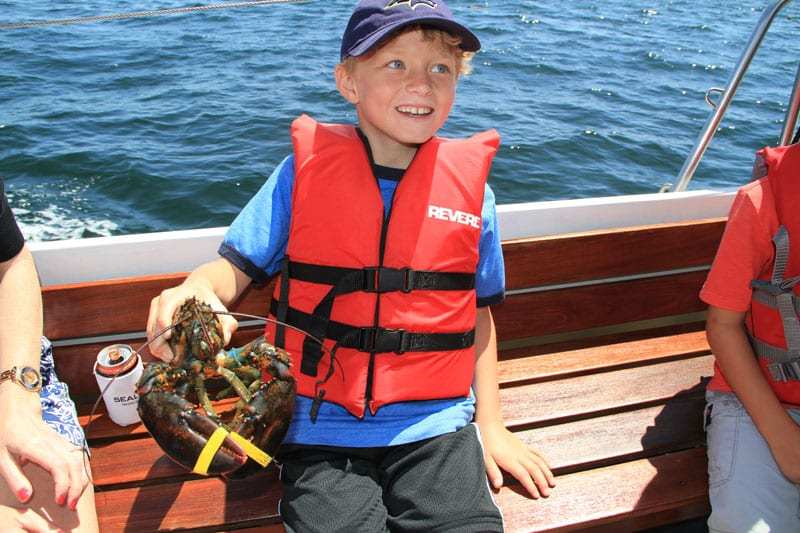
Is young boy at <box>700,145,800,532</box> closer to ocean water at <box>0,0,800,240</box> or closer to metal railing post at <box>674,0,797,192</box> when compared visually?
metal railing post at <box>674,0,797,192</box>

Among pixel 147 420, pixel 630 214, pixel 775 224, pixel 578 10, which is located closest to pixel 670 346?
pixel 630 214

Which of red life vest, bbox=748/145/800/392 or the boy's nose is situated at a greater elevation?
the boy's nose

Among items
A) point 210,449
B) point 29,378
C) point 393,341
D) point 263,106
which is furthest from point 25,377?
point 263,106

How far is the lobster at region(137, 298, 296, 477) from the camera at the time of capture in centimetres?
158

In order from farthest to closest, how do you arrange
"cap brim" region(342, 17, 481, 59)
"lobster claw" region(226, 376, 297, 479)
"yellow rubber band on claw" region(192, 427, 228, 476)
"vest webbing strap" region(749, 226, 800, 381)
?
1. "vest webbing strap" region(749, 226, 800, 381)
2. "cap brim" region(342, 17, 481, 59)
3. "lobster claw" region(226, 376, 297, 479)
4. "yellow rubber band on claw" region(192, 427, 228, 476)

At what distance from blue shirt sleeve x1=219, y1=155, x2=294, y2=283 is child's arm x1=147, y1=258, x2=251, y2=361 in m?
0.04

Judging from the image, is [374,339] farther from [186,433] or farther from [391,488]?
[186,433]

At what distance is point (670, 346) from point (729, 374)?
33.3 inches

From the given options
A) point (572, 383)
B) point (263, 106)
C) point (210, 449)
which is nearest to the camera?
point (210, 449)

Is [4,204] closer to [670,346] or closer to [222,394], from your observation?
[222,394]

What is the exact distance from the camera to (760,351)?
2.40 meters

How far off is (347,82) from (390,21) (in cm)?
31

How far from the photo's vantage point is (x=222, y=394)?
1.83m

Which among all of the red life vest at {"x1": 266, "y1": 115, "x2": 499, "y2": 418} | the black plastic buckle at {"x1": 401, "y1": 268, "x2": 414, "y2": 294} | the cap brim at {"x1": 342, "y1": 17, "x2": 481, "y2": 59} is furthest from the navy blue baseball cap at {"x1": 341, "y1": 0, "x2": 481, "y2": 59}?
the black plastic buckle at {"x1": 401, "y1": 268, "x2": 414, "y2": 294}
